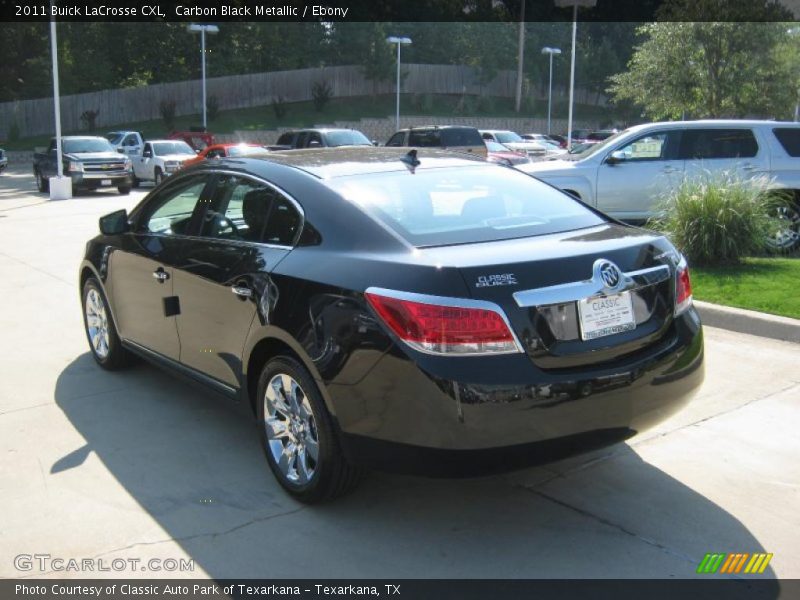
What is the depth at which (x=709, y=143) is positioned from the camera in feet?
38.4

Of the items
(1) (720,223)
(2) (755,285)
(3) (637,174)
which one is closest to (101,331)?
(2) (755,285)

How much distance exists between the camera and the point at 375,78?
194ft

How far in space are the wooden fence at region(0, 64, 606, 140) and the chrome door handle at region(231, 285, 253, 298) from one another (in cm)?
5405

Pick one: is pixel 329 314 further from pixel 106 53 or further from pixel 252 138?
pixel 106 53

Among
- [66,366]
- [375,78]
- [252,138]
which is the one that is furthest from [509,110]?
[66,366]

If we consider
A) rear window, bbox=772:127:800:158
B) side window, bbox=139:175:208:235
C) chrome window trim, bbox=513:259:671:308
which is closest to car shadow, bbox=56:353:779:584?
chrome window trim, bbox=513:259:671:308

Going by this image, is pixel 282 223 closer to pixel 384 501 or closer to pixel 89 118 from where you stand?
pixel 384 501

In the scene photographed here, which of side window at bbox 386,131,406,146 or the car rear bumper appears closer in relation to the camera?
the car rear bumper

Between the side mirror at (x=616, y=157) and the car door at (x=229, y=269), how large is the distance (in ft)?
25.9

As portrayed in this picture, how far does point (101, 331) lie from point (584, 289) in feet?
13.4

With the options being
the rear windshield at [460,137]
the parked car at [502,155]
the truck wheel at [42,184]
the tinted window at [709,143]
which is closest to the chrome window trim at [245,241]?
the tinted window at [709,143]

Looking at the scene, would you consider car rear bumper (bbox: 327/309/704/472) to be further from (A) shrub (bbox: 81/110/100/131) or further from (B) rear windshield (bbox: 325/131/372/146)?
(A) shrub (bbox: 81/110/100/131)

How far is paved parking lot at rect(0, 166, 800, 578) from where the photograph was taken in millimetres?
3580

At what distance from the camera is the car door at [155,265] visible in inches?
199
